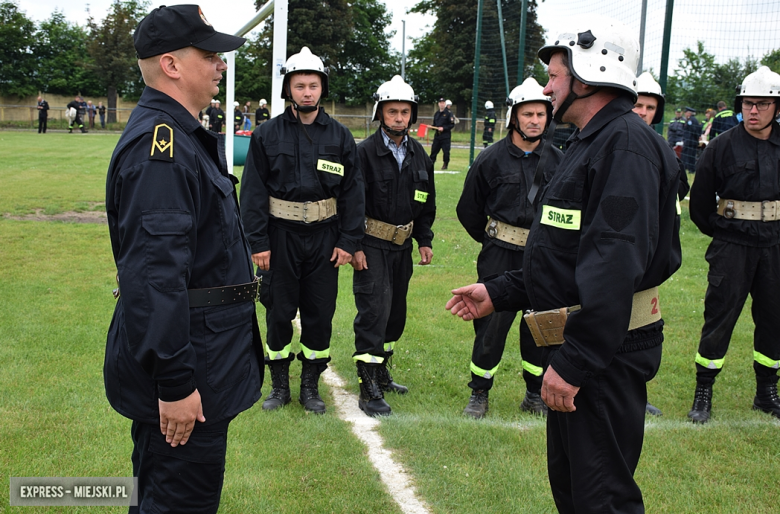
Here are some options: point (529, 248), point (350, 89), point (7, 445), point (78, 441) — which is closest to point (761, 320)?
point (529, 248)

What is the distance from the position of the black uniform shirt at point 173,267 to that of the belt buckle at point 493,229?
2801 mm

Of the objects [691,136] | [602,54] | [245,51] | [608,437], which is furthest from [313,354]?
[245,51]

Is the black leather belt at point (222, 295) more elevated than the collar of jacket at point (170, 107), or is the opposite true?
the collar of jacket at point (170, 107)

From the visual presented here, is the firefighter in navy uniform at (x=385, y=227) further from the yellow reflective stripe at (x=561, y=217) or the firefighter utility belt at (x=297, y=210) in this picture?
the yellow reflective stripe at (x=561, y=217)

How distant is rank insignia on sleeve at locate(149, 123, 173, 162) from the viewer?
7.70ft

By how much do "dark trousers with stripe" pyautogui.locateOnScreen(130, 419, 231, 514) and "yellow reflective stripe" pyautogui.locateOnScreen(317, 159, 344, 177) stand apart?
2843 millimetres

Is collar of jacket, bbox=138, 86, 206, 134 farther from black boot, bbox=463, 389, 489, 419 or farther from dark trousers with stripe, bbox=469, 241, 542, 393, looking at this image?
black boot, bbox=463, 389, 489, 419

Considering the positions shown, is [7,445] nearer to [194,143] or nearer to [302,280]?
[302,280]

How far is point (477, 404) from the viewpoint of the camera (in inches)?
206

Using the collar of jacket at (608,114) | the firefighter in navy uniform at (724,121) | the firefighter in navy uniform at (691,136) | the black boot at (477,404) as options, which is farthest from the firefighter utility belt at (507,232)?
the firefighter in navy uniform at (691,136)

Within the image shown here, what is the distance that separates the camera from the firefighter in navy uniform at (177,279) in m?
2.29

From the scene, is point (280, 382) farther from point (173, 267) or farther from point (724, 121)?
point (724, 121)

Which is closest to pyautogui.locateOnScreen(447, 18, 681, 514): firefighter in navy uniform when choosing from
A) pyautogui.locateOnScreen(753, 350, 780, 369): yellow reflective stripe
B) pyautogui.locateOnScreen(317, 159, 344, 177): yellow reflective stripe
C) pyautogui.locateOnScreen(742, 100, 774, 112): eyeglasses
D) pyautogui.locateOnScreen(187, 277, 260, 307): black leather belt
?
pyautogui.locateOnScreen(187, 277, 260, 307): black leather belt

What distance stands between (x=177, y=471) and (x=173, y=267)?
0.80 meters
